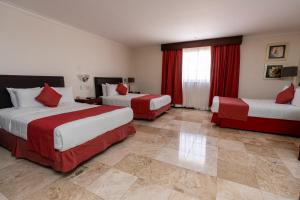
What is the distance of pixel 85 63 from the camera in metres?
4.38

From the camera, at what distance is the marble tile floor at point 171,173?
1.52 metres

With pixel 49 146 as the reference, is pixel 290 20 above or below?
above

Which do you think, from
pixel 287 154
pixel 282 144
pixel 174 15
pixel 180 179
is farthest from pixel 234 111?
pixel 174 15

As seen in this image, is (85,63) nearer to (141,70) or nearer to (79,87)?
(79,87)

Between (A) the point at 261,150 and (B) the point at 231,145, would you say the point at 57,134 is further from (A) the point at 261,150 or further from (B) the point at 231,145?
(A) the point at 261,150

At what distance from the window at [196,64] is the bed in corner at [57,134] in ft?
12.0

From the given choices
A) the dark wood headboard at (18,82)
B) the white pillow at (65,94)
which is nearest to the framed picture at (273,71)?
the white pillow at (65,94)

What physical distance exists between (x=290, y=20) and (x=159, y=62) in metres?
3.90

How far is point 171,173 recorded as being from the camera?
6.08ft

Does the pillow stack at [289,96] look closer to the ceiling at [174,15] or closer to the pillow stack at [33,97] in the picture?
the ceiling at [174,15]

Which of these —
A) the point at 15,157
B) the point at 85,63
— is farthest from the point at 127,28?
the point at 15,157

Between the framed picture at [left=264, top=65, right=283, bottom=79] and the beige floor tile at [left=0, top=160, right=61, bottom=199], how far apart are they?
5696 mm

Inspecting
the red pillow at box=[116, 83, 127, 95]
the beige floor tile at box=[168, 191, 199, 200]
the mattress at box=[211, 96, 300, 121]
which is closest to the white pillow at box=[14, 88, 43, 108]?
the red pillow at box=[116, 83, 127, 95]

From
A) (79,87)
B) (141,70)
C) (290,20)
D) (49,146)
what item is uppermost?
(290,20)
